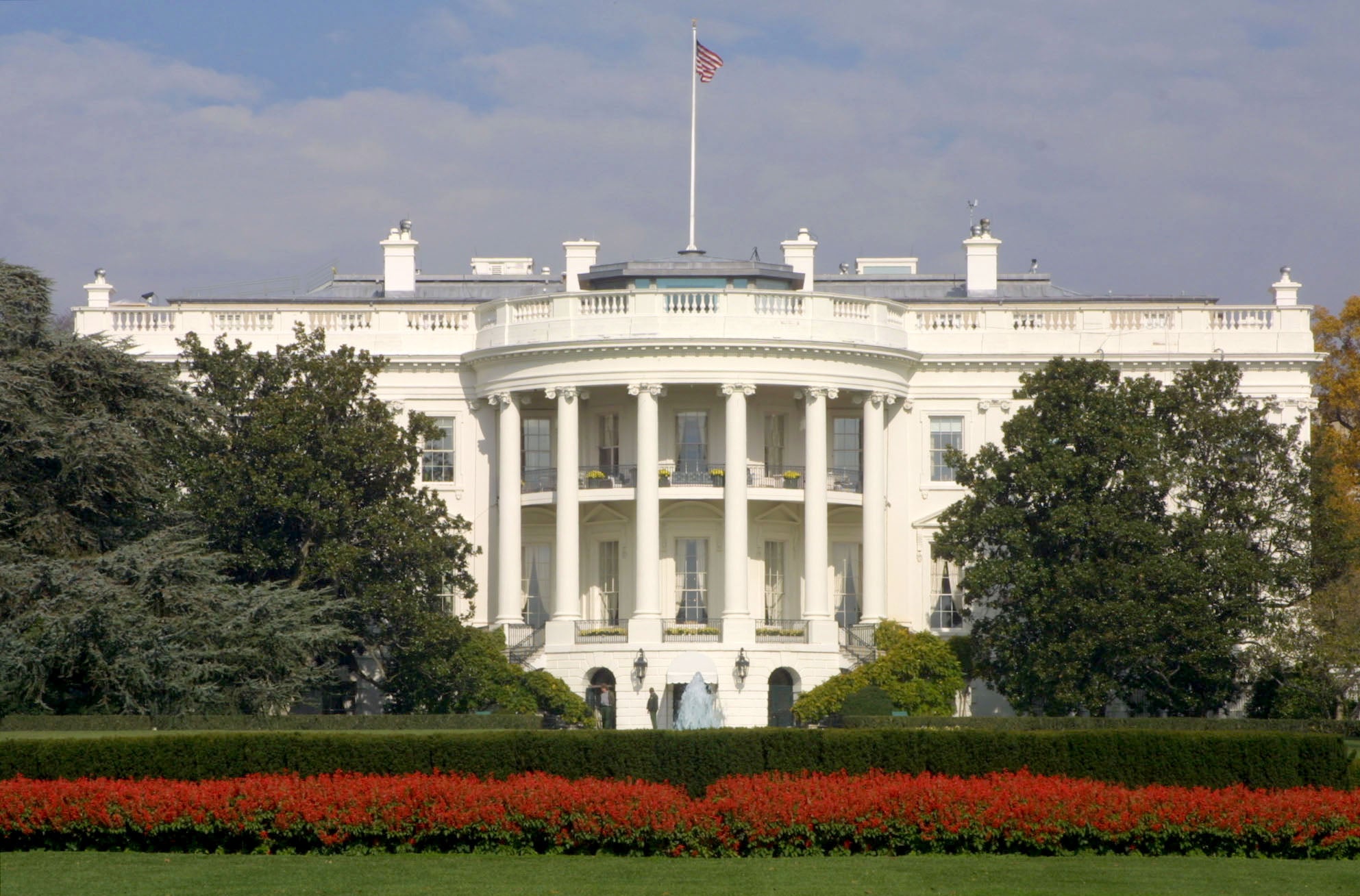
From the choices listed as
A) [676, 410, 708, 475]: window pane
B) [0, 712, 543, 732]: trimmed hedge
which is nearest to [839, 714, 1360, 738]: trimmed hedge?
[0, 712, 543, 732]: trimmed hedge

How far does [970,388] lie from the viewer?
5744cm

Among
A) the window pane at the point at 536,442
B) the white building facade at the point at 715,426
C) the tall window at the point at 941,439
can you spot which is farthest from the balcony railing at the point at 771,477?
the window pane at the point at 536,442

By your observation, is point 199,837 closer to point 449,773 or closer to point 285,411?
point 449,773

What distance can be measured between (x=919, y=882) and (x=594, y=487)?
3360 centimetres

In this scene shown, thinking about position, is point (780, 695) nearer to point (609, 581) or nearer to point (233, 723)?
point (609, 581)

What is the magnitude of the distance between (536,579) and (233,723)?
20.3 meters

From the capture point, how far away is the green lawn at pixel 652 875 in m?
22.5

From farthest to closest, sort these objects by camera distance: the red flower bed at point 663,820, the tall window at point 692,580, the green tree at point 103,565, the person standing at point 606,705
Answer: the tall window at point 692,580 → the person standing at point 606,705 → the green tree at point 103,565 → the red flower bed at point 663,820

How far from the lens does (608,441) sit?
57.0 m

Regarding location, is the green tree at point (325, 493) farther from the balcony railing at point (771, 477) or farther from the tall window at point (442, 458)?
the balcony railing at point (771, 477)

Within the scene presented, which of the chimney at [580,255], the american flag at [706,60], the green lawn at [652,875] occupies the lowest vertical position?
the green lawn at [652,875]

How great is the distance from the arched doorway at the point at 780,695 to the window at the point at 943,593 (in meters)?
5.09

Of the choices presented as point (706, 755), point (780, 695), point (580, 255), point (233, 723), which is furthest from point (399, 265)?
point (706, 755)

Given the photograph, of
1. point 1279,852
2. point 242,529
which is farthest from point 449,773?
point 242,529
